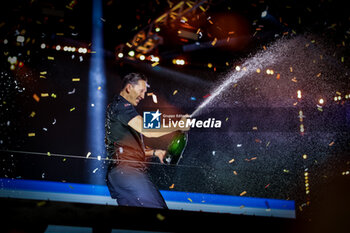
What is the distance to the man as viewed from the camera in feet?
7.76

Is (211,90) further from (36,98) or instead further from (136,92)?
(36,98)

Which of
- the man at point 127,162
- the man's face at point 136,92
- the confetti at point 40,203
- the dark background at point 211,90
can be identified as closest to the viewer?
the confetti at point 40,203

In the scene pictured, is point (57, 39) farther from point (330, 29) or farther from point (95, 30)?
point (330, 29)

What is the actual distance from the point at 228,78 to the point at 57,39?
2.65 m

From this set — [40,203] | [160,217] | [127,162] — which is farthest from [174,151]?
[40,203]

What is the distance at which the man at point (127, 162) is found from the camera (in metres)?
2.37

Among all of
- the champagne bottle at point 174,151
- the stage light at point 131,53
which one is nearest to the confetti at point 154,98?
the stage light at point 131,53

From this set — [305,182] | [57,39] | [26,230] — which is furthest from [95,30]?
[305,182]

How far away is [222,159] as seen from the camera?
404cm

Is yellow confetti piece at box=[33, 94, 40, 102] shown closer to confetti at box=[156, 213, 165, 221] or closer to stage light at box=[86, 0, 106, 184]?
stage light at box=[86, 0, 106, 184]

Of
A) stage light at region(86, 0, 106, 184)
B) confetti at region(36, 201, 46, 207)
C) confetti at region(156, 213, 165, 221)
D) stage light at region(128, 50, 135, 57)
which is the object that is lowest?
confetti at region(156, 213, 165, 221)

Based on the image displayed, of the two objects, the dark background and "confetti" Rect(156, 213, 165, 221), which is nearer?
"confetti" Rect(156, 213, 165, 221)

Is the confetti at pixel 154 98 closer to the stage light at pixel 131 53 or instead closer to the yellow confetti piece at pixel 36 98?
the stage light at pixel 131 53

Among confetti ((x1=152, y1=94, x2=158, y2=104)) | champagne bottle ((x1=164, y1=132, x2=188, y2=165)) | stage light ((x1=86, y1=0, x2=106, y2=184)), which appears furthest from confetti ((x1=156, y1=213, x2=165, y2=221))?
confetti ((x1=152, y1=94, x2=158, y2=104))
